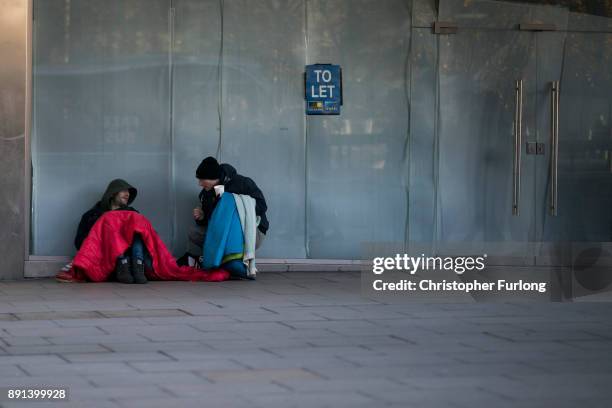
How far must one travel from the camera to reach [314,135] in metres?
14.0

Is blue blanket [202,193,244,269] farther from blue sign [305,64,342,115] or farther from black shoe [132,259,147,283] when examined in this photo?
blue sign [305,64,342,115]

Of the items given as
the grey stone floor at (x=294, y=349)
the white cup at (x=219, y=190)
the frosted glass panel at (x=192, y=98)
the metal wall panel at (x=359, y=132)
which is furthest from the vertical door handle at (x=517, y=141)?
the white cup at (x=219, y=190)

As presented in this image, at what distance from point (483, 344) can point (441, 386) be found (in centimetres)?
174

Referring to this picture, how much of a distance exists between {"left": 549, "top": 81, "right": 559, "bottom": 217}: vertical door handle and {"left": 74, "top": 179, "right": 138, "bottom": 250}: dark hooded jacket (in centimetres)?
494

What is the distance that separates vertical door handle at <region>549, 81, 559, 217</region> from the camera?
1446cm

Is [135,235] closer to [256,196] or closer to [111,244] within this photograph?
[111,244]

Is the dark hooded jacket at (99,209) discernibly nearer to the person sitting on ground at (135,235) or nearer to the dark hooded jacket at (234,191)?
the person sitting on ground at (135,235)

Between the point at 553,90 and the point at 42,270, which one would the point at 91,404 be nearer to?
the point at 42,270

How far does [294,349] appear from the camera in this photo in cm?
827

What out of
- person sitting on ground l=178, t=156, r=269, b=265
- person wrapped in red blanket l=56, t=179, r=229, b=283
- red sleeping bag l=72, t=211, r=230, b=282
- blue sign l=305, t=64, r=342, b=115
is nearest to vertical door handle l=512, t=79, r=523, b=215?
blue sign l=305, t=64, r=342, b=115

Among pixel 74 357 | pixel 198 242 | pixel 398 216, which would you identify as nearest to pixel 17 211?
pixel 198 242

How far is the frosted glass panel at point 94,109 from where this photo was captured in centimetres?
1329

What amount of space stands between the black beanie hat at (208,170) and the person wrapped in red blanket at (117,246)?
2.36 feet

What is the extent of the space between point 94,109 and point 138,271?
1988mm
